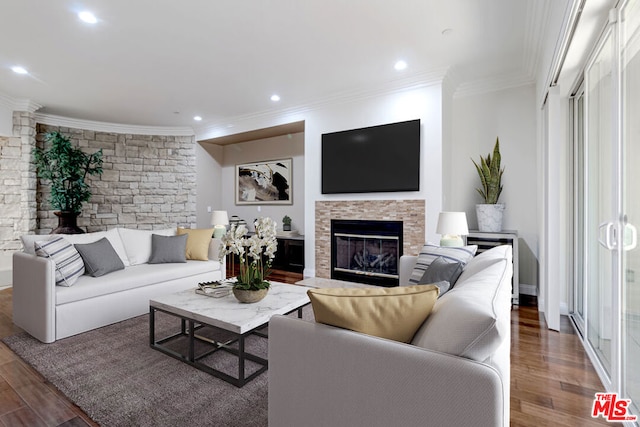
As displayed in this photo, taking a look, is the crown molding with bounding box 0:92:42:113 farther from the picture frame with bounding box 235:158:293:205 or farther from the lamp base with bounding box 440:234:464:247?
the lamp base with bounding box 440:234:464:247

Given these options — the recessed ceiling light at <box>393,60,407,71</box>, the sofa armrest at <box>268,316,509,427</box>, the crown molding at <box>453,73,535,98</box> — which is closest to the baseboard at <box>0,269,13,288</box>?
the sofa armrest at <box>268,316,509,427</box>

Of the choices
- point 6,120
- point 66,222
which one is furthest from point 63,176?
point 6,120

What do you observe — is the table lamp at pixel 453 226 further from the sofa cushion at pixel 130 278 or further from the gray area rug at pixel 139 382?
the sofa cushion at pixel 130 278

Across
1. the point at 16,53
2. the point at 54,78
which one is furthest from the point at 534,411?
the point at 54,78

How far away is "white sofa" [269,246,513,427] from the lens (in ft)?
2.97

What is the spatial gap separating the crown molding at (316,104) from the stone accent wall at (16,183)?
2581mm

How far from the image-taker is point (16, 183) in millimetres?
4867

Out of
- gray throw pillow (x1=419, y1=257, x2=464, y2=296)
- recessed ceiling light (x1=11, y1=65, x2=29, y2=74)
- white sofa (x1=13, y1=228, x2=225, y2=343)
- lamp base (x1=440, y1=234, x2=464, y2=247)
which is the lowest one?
white sofa (x1=13, y1=228, x2=225, y2=343)

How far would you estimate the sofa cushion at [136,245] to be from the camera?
358 cm

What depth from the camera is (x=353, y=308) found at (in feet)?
3.79

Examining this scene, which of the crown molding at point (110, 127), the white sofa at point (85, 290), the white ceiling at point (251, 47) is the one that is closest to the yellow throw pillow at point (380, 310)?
the white ceiling at point (251, 47)

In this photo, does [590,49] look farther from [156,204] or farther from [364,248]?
[156,204]

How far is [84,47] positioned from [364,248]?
384 centimetres

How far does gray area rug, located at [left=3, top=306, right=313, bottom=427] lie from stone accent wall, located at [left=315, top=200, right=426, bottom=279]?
2.22m
